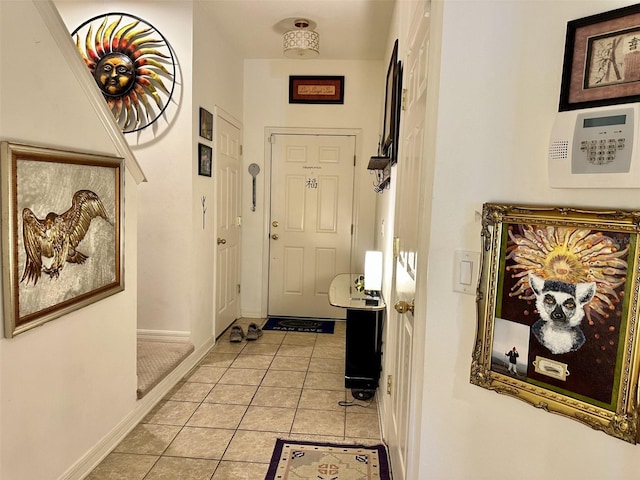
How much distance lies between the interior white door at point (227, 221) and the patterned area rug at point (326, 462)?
5.95 ft

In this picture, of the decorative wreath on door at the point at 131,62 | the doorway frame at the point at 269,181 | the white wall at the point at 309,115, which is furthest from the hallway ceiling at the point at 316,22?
the doorway frame at the point at 269,181

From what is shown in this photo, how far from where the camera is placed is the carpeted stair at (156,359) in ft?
8.58

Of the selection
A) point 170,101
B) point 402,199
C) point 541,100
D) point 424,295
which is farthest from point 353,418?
point 170,101

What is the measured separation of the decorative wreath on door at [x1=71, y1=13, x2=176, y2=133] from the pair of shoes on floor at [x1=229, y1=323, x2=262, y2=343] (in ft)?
6.25

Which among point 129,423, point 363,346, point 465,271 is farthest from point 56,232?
point 363,346

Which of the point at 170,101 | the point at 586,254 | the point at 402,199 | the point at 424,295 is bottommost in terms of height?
the point at 424,295

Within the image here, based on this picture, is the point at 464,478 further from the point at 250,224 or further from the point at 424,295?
the point at 250,224

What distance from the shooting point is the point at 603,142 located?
0.94m

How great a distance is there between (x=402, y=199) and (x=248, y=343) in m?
2.40

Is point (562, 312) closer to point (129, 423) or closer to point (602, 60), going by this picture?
point (602, 60)

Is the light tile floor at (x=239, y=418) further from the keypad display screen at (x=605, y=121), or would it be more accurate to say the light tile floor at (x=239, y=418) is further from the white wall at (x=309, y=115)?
the keypad display screen at (x=605, y=121)

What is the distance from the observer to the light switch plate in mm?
1179

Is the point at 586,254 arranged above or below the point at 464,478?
above

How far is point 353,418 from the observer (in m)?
2.63
